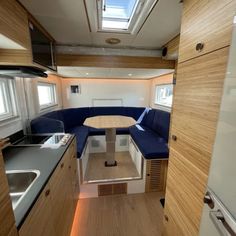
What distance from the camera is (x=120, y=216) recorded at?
177 cm

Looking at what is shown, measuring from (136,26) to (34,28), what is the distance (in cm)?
99

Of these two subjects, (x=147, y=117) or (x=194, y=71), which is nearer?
(x=194, y=71)

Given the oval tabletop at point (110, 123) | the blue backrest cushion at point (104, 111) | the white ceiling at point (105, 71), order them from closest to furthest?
the oval tabletop at point (110, 123), the white ceiling at point (105, 71), the blue backrest cushion at point (104, 111)

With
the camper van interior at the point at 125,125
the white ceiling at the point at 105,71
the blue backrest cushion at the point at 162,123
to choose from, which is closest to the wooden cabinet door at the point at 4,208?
the camper van interior at the point at 125,125

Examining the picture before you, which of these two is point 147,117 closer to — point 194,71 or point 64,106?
point 64,106

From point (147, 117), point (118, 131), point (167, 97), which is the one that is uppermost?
point (167, 97)

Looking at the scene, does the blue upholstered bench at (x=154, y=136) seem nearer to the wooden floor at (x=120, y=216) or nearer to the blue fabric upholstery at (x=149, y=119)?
the blue fabric upholstery at (x=149, y=119)

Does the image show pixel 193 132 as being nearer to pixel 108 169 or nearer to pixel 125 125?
pixel 125 125

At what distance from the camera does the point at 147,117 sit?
3.87 m

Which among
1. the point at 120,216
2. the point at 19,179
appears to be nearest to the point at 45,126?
the point at 19,179

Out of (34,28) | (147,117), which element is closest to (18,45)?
(34,28)

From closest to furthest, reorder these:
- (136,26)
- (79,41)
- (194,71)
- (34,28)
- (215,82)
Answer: (215,82) < (194,71) < (34,28) < (136,26) < (79,41)

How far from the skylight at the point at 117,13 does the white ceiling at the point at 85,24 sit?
0.55ft

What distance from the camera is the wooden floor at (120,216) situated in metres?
1.59
